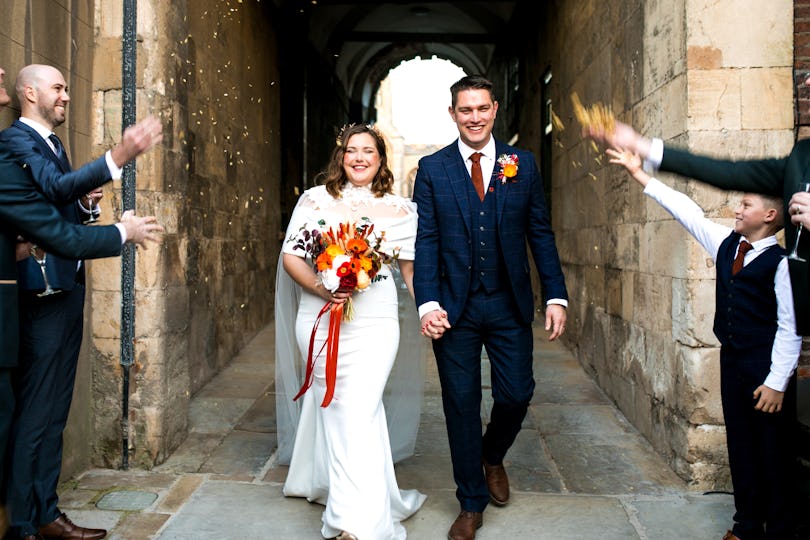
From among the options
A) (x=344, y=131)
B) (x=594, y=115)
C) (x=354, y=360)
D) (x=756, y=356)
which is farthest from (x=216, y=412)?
(x=594, y=115)

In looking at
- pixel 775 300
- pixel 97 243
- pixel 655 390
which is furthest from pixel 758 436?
pixel 97 243

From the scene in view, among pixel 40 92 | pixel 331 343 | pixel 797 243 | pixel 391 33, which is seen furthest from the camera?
pixel 391 33

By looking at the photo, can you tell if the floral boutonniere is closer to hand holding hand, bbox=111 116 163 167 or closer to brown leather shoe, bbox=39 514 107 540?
hand holding hand, bbox=111 116 163 167

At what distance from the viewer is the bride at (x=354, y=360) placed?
347 cm

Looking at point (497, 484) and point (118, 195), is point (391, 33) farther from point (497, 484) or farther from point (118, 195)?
point (497, 484)

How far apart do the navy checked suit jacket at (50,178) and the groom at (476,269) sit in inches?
55.4

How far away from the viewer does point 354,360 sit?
3658 millimetres

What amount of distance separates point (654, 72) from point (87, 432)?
13.1 ft

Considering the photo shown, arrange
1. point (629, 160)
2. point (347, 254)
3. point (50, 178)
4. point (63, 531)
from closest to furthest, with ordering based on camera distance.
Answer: point (50, 178), point (629, 160), point (63, 531), point (347, 254)

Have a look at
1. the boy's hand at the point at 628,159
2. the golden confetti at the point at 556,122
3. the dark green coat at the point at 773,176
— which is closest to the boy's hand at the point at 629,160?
the boy's hand at the point at 628,159

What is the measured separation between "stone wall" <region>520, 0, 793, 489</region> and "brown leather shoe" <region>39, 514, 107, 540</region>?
10.1 ft

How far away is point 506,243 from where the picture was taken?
3549mm

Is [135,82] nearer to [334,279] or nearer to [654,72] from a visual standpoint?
[334,279]

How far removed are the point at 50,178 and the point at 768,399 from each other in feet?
9.53
